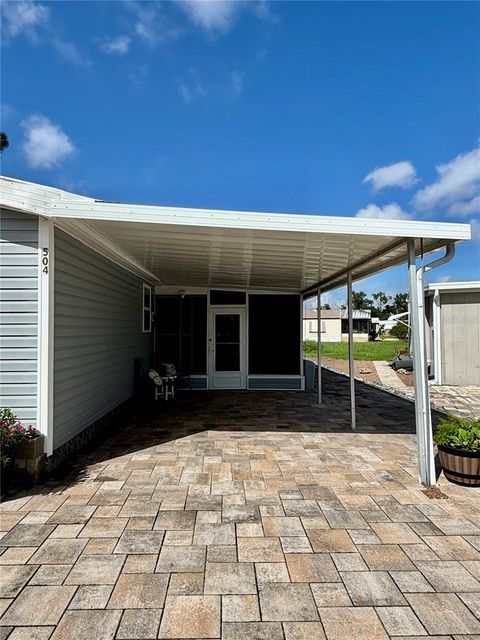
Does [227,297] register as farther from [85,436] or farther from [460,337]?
[460,337]

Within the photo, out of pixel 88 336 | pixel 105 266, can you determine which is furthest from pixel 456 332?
pixel 88 336

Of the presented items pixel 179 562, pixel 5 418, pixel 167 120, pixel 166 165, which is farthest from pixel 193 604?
pixel 166 165

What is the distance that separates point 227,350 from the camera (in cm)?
892

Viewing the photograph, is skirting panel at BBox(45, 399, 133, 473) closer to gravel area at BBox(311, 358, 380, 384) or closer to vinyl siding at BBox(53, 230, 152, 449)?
vinyl siding at BBox(53, 230, 152, 449)

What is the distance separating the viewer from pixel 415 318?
11.4 ft

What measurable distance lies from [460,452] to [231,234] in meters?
3.01

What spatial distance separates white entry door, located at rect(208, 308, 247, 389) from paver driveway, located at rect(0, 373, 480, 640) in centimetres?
447

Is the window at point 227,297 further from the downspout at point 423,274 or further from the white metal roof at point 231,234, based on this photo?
the downspout at point 423,274

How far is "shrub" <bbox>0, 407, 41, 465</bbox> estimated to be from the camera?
3.14m

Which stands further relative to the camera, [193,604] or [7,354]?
[7,354]

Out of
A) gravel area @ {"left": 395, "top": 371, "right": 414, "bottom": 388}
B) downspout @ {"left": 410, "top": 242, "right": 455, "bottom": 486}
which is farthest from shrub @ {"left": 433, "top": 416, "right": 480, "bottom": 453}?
gravel area @ {"left": 395, "top": 371, "right": 414, "bottom": 388}

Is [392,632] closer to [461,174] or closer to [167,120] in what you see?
[167,120]

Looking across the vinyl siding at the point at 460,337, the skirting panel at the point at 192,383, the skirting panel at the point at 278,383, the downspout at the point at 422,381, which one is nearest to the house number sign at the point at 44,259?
the downspout at the point at 422,381

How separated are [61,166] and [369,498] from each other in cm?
1674
